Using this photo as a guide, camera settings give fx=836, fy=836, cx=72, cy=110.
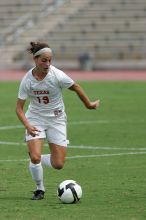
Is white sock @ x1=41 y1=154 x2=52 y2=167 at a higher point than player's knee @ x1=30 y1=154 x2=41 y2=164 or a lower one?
lower

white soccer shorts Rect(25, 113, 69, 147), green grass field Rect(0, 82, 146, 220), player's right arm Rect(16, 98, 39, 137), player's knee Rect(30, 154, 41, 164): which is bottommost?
green grass field Rect(0, 82, 146, 220)

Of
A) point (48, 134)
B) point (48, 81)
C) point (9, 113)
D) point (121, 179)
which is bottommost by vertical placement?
point (9, 113)

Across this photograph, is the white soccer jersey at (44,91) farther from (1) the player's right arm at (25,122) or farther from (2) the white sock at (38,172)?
(2) the white sock at (38,172)

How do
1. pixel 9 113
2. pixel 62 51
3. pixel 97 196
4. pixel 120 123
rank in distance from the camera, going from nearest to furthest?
pixel 97 196 → pixel 120 123 → pixel 9 113 → pixel 62 51

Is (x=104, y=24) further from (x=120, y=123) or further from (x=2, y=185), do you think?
(x=2, y=185)

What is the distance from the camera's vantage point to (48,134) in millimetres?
10984

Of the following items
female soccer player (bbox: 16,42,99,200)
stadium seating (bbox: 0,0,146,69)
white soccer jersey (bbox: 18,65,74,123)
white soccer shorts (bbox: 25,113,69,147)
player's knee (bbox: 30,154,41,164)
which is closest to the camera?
player's knee (bbox: 30,154,41,164)

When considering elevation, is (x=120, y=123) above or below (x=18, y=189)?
below

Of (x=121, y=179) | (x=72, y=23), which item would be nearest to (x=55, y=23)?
(x=72, y=23)

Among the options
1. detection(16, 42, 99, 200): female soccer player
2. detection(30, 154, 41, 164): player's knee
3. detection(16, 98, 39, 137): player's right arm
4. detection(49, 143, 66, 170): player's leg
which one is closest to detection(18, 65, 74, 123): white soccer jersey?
detection(16, 42, 99, 200): female soccer player

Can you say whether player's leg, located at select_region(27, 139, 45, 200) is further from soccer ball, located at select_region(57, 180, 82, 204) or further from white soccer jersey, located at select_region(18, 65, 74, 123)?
white soccer jersey, located at select_region(18, 65, 74, 123)

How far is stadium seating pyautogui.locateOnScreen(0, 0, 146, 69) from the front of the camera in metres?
44.6

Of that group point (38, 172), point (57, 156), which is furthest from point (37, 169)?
point (57, 156)

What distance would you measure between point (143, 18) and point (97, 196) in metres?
36.4
